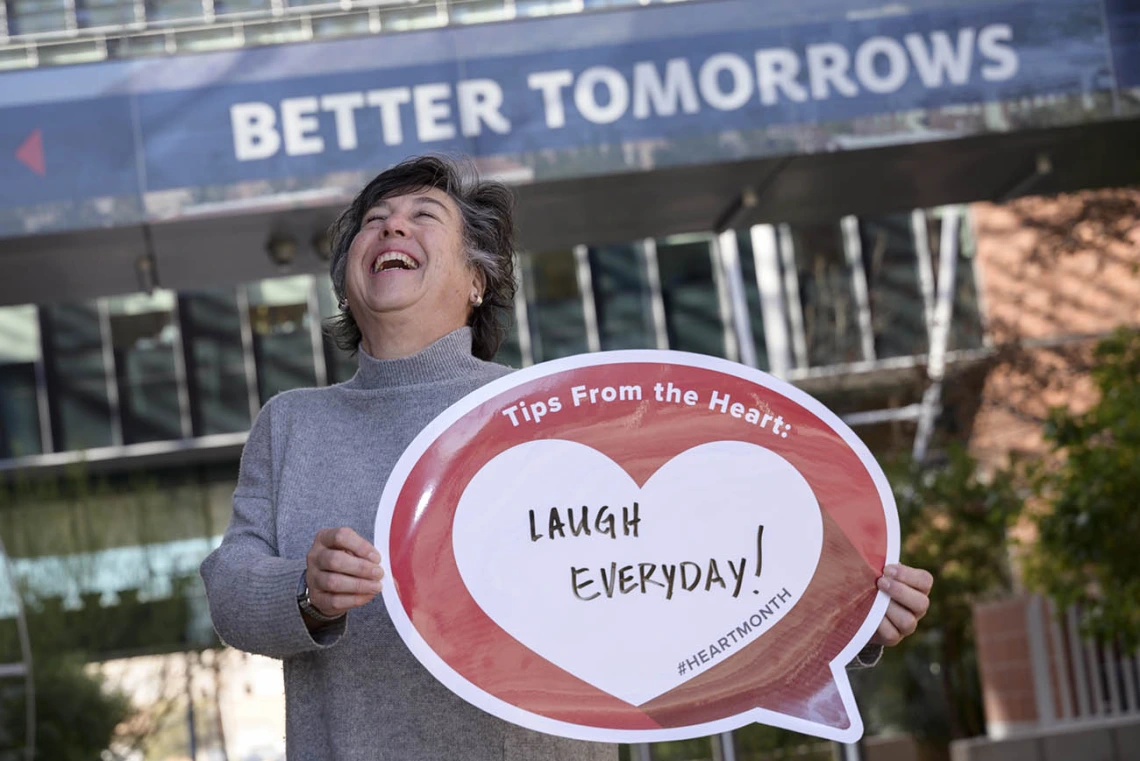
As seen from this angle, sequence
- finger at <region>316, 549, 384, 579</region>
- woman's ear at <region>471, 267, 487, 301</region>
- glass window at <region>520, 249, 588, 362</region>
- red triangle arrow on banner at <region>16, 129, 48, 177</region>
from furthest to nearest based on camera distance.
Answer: glass window at <region>520, 249, 588, 362</region> < red triangle arrow on banner at <region>16, 129, 48, 177</region> < woman's ear at <region>471, 267, 487, 301</region> < finger at <region>316, 549, 384, 579</region>

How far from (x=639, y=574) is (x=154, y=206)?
2933 millimetres

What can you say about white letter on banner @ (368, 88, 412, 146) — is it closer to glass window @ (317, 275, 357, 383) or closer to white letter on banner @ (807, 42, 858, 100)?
white letter on banner @ (807, 42, 858, 100)

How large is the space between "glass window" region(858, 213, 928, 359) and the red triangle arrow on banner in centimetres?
1534

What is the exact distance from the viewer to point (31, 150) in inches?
175

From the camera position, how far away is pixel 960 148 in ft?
15.9

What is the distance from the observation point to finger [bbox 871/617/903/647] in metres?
1.96

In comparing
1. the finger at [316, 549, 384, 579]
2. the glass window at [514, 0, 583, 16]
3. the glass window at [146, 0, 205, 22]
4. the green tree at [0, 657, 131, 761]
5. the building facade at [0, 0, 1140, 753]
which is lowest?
the green tree at [0, 657, 131, 761]

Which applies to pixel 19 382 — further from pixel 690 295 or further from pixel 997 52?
pixel 997 52

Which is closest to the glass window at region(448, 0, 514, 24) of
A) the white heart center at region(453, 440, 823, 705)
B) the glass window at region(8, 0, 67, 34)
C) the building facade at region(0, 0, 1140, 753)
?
the building facade at region(0, 0, 1140, 753)

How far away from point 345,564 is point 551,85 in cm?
297

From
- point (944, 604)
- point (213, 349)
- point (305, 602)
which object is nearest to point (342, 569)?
point (305, 602)

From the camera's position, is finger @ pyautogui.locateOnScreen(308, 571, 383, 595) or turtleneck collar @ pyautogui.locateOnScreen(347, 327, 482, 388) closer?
finger @ pyautogui.locateOnScreen(308, 571, 383, 595)

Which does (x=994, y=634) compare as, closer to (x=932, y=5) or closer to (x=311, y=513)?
(x=932, y=5)

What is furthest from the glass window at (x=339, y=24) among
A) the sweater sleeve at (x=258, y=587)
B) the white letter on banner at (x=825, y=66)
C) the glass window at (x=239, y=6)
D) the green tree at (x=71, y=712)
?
the green tree at (x=71, y=712)
